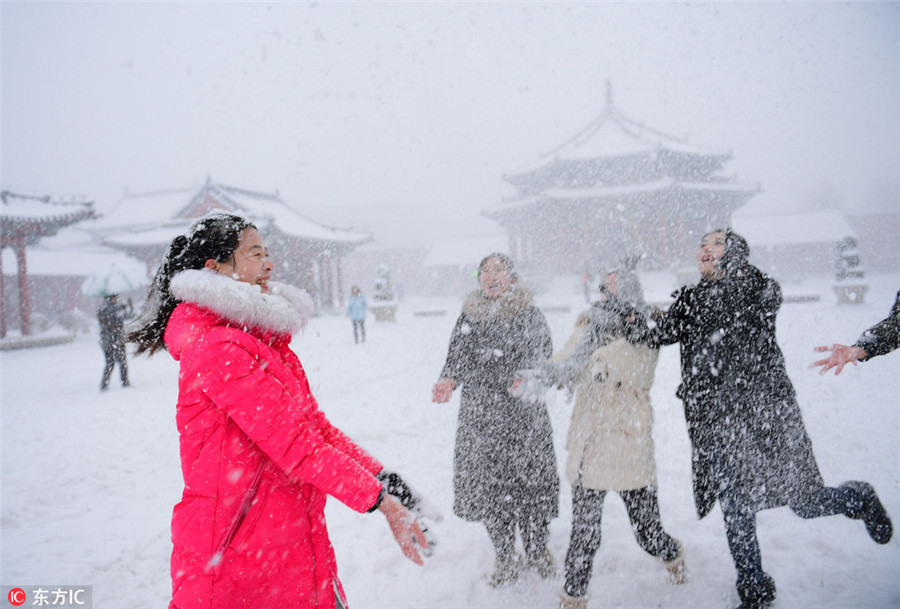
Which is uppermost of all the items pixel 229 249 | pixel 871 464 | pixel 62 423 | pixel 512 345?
pixel 229 249

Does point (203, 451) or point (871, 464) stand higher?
point (203, 451)

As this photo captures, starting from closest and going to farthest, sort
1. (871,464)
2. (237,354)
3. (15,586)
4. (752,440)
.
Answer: (237,354) < (752,440) < (15,586) < (871,464)

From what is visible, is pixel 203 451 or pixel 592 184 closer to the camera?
pixel 203 451

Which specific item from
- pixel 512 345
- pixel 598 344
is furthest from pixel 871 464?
pixel 512 345

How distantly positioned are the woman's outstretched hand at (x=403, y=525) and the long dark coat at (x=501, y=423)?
1129 millimetres

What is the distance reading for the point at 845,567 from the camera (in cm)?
239

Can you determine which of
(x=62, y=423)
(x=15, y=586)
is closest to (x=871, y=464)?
(x=15, y=586)

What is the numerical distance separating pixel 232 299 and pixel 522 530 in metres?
1.91

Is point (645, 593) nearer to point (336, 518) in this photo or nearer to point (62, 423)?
point (336, 518)

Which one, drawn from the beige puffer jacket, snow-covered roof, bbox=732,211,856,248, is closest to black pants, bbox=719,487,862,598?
the beige puffer jacket

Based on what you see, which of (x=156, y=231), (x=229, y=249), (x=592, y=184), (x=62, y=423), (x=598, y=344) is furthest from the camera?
(x=592, y=184)

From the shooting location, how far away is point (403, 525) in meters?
1.26

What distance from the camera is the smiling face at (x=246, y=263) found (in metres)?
1.39

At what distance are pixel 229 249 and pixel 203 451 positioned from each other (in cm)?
56
